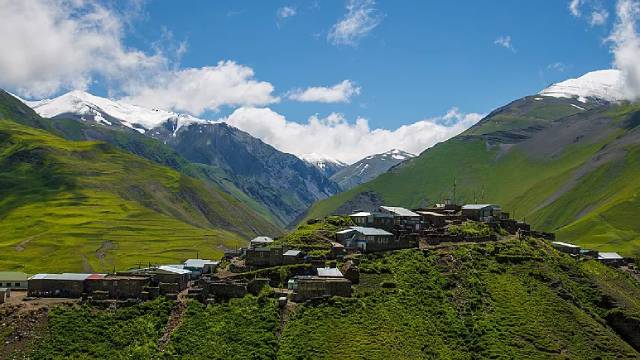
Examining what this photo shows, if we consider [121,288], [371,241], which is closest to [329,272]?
[371,241]

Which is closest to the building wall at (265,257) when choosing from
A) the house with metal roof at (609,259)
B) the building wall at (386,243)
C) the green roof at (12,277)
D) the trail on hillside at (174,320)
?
the trail on hillside at (174,320)

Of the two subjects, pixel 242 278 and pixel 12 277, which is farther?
pixel 12 277

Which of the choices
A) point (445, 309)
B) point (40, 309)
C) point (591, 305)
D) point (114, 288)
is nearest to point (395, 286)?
point (445, 309)

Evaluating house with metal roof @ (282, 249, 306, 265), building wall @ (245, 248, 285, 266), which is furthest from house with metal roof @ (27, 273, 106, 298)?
house with metal roof @ (282, 249, 306, 265)

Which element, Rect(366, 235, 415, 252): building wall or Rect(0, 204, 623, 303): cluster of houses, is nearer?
Rect(0, 204, 623, 303): cluster of houses

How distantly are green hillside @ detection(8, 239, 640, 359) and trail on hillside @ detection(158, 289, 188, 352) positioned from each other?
80 cm

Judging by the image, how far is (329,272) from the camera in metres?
89.1

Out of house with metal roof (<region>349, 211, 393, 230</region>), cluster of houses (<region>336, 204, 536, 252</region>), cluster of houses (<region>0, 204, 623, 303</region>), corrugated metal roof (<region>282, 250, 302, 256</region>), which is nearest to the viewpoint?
cluster of houses (<region>0, 204, 623, 303</region>)

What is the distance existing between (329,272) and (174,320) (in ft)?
68.9

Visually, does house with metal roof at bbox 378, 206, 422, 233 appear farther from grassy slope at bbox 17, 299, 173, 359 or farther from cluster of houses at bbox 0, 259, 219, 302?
grassy slope at bbox 17, 299, 173, 359

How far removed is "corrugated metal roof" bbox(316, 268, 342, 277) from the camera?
88.1 meters

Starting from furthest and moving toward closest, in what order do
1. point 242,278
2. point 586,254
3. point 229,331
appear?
point 586,254, point 242,278, point 229,331

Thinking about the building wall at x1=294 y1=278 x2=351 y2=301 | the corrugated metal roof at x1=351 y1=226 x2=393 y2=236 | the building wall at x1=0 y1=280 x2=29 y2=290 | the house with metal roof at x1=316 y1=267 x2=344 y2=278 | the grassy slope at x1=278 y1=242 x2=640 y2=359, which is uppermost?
the corrugated metal roof at x1=351 y1=226 x2=393 y2=236

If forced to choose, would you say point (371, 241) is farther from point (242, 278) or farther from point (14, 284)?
point (14, 284)
